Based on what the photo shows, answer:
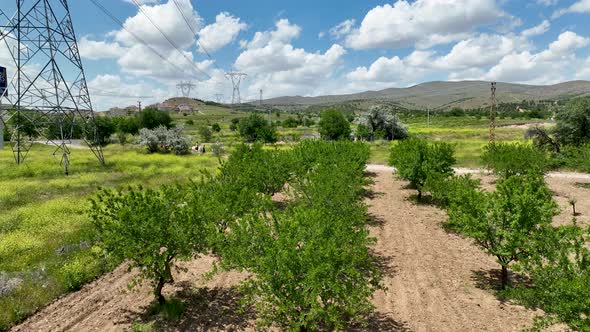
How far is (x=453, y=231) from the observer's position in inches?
750

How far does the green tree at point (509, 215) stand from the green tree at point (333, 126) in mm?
58731

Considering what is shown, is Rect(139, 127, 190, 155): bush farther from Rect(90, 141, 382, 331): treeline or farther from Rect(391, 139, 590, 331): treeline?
Rect(391, 139, 590, 331): treeline

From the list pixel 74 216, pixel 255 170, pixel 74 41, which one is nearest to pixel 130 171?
pixel 74 41

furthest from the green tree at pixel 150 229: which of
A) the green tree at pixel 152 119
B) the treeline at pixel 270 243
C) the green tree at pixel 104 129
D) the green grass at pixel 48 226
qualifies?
the green tree at pixel 152 119

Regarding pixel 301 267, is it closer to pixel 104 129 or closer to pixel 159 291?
pixel 159 291

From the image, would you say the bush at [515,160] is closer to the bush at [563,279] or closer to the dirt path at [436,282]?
the dirt path at [436,282]

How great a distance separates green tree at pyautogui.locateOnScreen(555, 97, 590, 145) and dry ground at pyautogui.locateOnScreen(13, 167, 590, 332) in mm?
26897

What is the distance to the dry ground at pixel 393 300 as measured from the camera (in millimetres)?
10672

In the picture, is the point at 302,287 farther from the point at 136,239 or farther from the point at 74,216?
the point at 74,216

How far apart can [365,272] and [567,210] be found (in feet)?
56.3

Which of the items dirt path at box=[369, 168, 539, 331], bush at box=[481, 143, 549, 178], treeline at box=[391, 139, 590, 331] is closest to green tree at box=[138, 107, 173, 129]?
bush at box=[481, 143, 549, 178]

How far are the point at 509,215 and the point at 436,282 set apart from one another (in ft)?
11.6

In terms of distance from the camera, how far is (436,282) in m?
13.2

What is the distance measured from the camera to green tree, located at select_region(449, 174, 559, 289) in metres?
11.2
